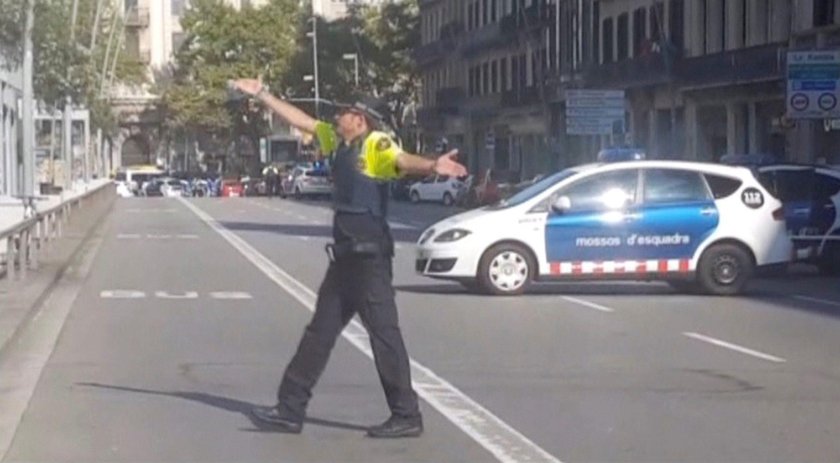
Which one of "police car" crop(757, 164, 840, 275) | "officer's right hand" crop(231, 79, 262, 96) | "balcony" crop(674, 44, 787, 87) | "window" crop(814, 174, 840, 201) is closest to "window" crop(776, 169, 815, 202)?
"police car" crop(757, 164, 840, 275)

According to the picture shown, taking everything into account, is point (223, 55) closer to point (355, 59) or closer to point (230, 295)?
point (355, 59)

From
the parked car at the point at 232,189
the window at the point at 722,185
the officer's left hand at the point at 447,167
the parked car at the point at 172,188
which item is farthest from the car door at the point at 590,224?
the parked car at the point at 172,188

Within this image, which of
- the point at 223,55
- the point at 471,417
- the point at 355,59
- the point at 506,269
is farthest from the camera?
the point at 223,55

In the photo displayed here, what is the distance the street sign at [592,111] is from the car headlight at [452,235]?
118ft

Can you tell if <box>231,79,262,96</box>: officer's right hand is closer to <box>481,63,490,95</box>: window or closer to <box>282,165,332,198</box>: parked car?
<box>282,165,332,198</box>: parked car

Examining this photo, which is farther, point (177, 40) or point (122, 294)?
point (177, 40)

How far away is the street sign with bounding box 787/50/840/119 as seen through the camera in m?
35.6

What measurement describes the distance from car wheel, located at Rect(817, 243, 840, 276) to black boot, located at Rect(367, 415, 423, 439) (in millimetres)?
17890

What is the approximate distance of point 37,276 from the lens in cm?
2661

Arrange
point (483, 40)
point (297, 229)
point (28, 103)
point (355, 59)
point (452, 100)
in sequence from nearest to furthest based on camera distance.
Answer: point (28, 103)
point (297, 229)
point (483, 40)
point (452, 100)
point (355, 59)

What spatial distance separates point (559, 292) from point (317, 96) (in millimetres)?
78673

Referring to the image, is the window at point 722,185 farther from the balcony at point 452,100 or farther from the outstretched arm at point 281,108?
the balcony at point 452,100

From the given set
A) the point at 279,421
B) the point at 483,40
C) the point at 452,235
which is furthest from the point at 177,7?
the point at 279,421

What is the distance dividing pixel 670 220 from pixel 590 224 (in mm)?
1023
